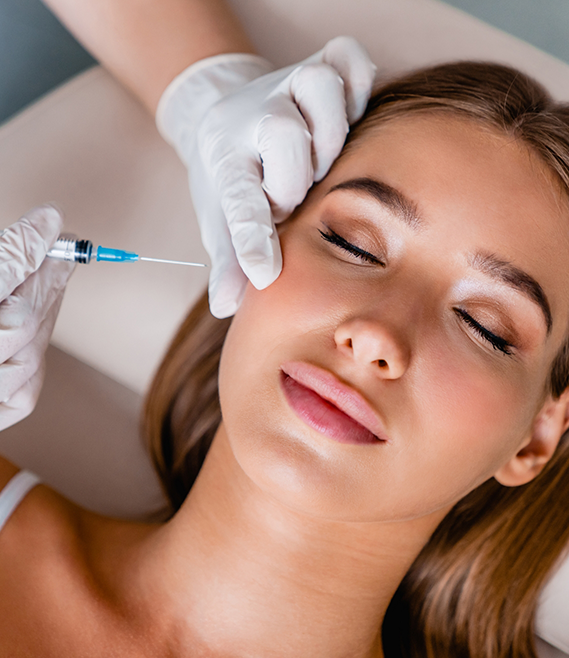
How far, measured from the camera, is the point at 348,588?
1.32 meters

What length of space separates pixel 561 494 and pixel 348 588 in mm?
692

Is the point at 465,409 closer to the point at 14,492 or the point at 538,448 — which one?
the point at 538,448

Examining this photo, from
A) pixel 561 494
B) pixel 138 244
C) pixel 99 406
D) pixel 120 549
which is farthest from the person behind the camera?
pixel 99 406

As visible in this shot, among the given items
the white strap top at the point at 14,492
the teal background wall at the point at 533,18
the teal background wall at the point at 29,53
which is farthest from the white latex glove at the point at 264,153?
the teal background wall at the point at 533,18

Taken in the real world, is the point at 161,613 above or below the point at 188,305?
below

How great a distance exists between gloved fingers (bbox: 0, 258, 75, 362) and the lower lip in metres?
0.63

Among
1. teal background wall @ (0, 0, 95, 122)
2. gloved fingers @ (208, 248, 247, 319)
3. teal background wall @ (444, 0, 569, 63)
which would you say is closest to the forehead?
gloved fingers @ (208, 248, 247, 319)

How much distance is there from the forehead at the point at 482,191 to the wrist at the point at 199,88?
0.62m

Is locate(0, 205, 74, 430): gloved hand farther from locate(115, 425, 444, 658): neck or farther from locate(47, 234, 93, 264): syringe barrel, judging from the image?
locate(115, 425, 444, 658): neck

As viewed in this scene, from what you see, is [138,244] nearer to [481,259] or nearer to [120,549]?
[120,549]

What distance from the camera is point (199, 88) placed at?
1.69 m

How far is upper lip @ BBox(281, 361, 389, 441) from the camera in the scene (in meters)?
1.04

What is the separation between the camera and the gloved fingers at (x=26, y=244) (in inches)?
49.1

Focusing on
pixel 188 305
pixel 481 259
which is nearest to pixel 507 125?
pixel 481 259
